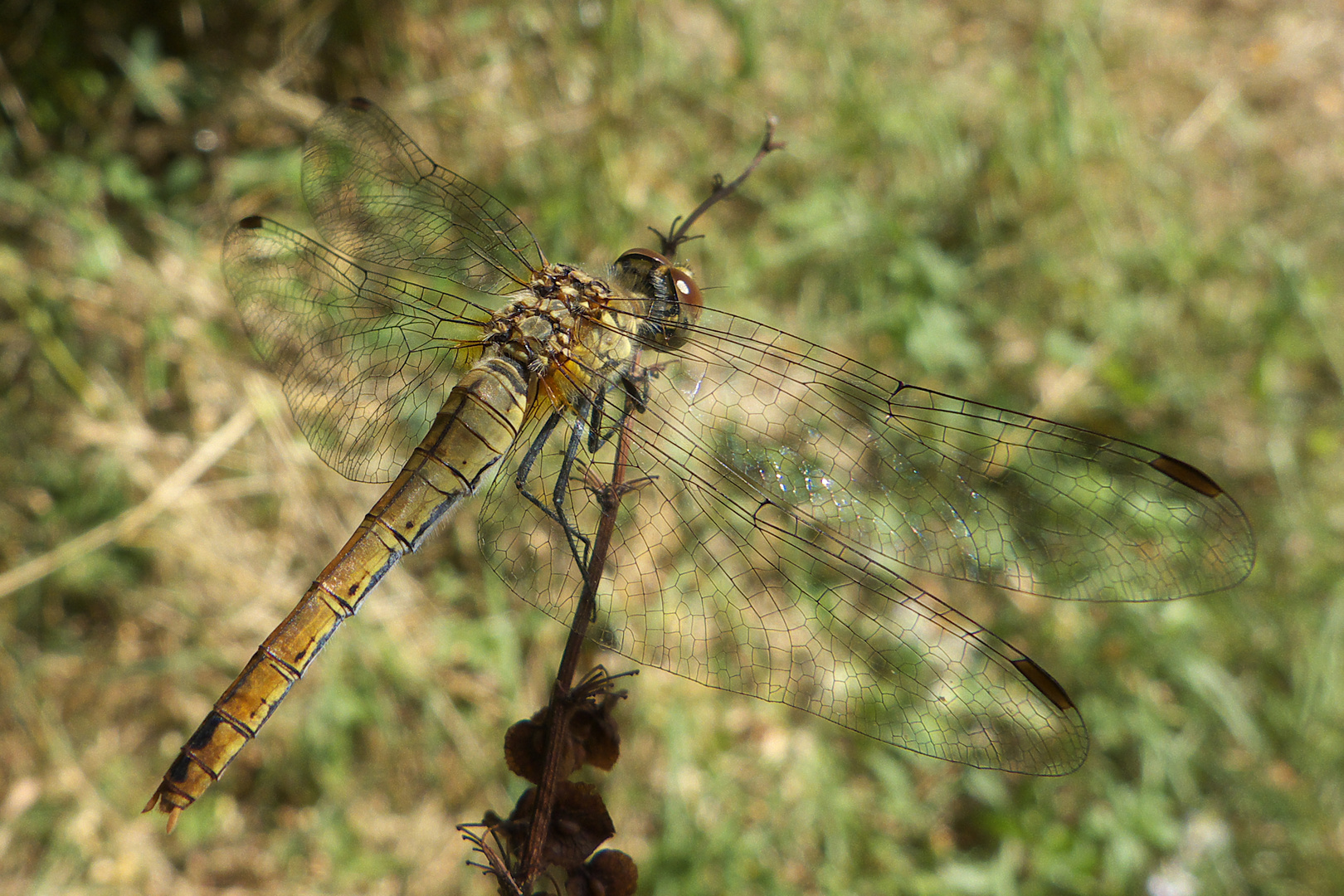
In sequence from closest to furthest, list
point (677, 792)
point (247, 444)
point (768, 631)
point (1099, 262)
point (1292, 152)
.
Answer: point (768, 631) < point (677, 792) < point (247, 444) < point (1099, 262) < point (1292, 152)

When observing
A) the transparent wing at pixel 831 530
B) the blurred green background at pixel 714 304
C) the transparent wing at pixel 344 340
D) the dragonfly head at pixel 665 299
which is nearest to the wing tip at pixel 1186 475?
the transparent wing at pixel 831 530

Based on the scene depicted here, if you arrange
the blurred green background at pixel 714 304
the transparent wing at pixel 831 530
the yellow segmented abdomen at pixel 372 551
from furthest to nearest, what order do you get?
the blurred green background at pixel 714 304 < the transparent wing at pixel 831 530 < the yellow segmented abdomen at pixel 372 551

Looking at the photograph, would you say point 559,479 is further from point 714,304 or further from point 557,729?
point 714,304

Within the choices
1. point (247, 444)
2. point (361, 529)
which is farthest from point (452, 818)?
point (361, 529)

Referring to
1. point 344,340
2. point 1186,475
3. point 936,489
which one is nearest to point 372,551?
point 344,340

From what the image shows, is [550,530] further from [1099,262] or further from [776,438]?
[1099,262]

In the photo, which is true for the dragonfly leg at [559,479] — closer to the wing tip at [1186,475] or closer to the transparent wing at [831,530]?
the transparent wing at [831,530]
